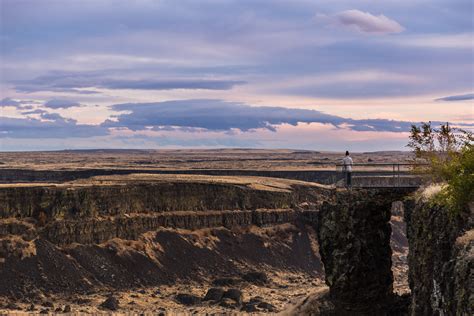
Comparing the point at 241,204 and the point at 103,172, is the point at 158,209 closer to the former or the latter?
the point at 241,204

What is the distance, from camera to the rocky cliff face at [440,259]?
918 inches

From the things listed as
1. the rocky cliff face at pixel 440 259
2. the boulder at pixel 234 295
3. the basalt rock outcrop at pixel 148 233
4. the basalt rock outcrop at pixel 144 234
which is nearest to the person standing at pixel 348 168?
the rocky cliff face at pixel 440 259

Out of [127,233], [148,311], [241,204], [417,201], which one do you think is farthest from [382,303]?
[241,204]

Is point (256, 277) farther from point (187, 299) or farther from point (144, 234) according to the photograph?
point (187, 299)

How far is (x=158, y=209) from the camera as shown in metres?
99.1

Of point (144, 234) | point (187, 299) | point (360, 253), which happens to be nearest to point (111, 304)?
point (187, 299)

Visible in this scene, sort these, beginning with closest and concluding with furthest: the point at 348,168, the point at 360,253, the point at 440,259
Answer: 1. the point at 440,259
2. the point at 360,253
3. the point at 348,168

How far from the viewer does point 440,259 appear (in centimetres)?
2944

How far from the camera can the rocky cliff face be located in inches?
918

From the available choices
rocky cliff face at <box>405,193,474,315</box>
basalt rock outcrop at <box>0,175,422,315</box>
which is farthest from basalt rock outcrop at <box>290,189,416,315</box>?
basalt rock outcrop at <box>0,175,422,315</box>

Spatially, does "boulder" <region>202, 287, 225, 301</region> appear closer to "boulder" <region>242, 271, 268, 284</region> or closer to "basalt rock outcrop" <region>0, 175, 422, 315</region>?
"basalt rock outcrop" <region>0, 175, 422, 315</region>

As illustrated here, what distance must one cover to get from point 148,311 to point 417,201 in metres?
40.2

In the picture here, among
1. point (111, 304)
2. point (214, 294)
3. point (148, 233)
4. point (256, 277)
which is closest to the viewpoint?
point (111, 304)

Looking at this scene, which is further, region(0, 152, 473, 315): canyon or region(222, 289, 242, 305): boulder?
region(222, 289, 242, 305): boulder
